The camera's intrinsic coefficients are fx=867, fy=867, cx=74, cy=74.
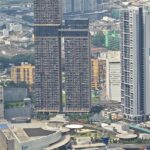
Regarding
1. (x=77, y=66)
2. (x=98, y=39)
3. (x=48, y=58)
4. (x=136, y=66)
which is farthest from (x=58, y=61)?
(x=98, y=39)

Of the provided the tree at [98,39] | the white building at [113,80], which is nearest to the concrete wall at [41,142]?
the white building at [113,80]

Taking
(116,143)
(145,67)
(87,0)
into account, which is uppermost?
(87,0)

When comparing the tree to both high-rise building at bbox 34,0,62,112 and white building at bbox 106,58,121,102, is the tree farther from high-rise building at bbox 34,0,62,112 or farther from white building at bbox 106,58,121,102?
high-rise building at bbox 34,0,62,112

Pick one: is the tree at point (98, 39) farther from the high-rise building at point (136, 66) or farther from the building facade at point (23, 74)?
the high-rise building at point (136, 66)

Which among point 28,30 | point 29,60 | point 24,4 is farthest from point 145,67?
point 24,4

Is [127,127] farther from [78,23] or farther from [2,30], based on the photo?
[2,30]

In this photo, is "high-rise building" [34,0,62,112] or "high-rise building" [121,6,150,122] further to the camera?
"high-rise building" [34,0,62,112]

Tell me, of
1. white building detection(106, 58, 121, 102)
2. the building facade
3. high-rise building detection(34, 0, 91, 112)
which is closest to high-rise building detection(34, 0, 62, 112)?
high-rise building detection(34, 0, 91, 112)
